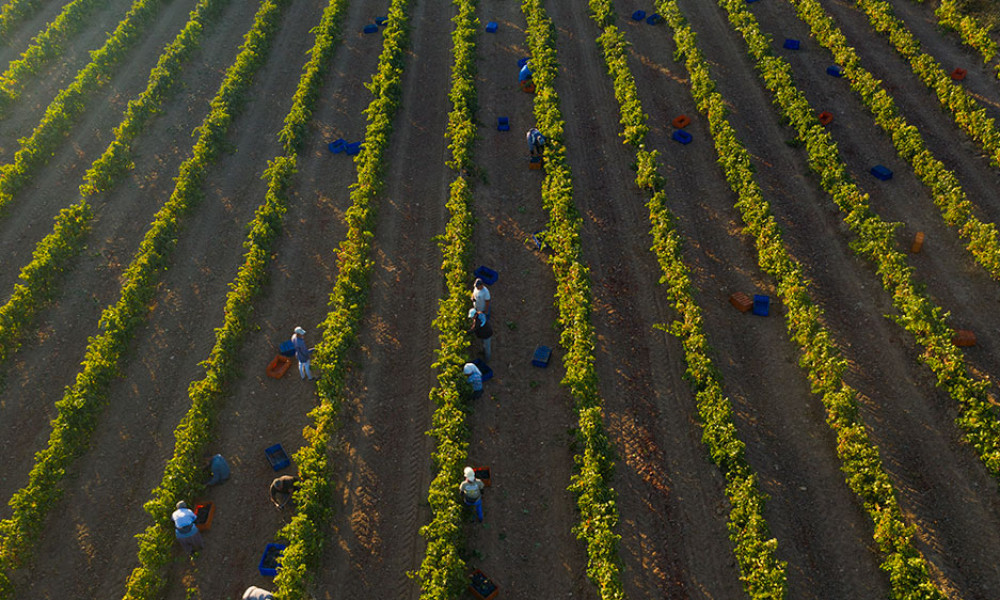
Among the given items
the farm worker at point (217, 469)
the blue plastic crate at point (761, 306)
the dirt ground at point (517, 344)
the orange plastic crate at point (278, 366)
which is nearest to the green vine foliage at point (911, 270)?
the dirt ground at point (517, 344)

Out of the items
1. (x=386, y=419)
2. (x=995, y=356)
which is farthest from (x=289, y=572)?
(x=995, y=356)

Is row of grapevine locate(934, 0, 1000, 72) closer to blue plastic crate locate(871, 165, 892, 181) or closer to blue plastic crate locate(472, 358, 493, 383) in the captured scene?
blue plastic crate locate(871, 165, 892, 181)

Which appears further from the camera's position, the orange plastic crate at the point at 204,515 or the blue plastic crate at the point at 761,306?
the blue plastic crate at the point at 761,306

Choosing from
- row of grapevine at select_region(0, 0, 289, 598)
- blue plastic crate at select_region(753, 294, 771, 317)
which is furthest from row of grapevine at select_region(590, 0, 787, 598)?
row of grapevine at select_region(0, 0, 289, 598)

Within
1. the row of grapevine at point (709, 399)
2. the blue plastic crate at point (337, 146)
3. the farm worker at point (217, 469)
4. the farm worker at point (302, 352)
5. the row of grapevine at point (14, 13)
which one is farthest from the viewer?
the row of grapevine at point (14, 13)

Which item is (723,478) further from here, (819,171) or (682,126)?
(682,126)

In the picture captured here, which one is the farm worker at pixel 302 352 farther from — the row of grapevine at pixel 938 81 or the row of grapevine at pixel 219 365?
the row of grapevine at pixel 938 81

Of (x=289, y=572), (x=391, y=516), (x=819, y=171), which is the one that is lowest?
(x=391, y=516)
